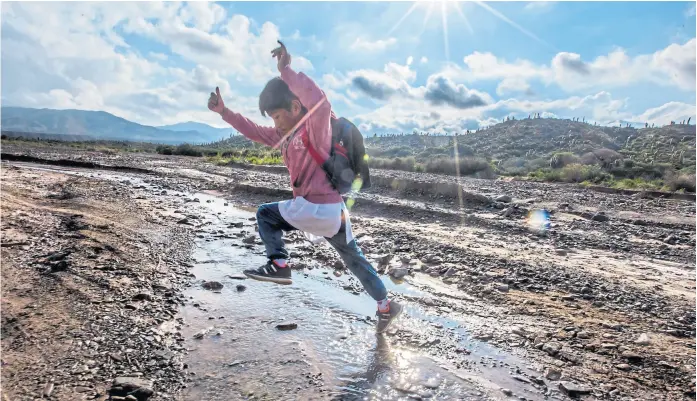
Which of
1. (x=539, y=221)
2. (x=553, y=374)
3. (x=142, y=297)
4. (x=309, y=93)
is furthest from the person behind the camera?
(x=539, y=221)

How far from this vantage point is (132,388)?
239 centimetres

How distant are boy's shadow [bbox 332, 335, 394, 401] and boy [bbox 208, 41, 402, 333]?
0.32 m

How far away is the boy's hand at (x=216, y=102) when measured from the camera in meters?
3.28

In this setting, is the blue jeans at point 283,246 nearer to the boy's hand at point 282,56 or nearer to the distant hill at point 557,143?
the boy's hand at point 282,56

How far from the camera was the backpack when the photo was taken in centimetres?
280

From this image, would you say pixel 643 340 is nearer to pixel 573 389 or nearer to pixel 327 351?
pixel 573 389

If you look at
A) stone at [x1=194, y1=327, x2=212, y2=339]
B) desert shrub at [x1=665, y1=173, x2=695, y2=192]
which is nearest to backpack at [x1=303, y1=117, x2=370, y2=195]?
stone at [x1=194, y1=327, x2=212, y2=339]

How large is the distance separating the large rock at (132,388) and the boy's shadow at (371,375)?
3.79 feet

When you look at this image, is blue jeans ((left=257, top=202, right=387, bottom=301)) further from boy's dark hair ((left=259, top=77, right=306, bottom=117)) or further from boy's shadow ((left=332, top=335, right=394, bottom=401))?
boy's dark hair ((left=259, top=77, right=306, bottom=117))

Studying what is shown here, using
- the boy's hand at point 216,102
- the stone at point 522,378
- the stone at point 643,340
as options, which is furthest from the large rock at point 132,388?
the stone at point 643,340

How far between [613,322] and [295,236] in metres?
4.80

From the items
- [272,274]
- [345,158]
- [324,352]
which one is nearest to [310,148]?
[345,158]

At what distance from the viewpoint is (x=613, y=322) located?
3.84m

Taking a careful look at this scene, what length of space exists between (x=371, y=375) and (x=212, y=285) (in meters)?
2.28
